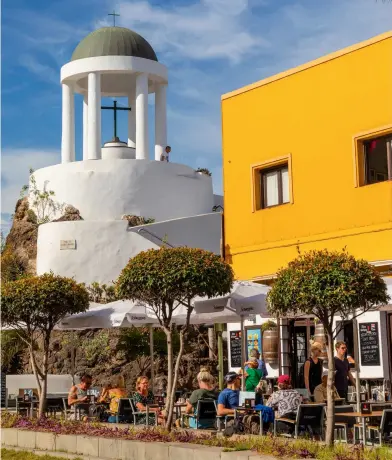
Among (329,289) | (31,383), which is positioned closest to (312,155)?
(329,289)

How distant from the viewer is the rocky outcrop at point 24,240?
128ft

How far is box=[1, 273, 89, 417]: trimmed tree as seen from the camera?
1812cm

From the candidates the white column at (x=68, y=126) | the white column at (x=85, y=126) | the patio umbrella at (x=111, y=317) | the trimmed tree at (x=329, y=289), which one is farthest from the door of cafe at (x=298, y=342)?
the white column at (x=68, y=126)

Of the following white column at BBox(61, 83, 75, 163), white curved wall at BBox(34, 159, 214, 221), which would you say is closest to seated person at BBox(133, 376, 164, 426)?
white curved wall at BBox(34, 159, 214, 221)

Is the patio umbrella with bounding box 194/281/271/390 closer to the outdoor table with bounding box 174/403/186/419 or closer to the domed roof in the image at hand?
the outdoor table with bounding box 174/403/186/419

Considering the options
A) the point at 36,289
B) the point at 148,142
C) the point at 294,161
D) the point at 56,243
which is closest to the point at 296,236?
the point at 294,161

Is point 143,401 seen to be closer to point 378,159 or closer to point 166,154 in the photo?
point 378,159

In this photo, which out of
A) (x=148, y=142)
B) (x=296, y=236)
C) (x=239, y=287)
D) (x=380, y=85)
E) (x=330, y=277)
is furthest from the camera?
(x=148, y=142)

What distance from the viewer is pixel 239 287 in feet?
57.7

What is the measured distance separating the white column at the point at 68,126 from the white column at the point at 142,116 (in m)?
3.09

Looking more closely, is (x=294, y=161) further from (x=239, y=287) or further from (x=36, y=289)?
(x=36, y=289)

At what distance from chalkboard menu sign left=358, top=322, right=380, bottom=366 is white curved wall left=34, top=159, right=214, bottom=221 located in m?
18.8

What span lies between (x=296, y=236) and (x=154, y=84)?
904 inches

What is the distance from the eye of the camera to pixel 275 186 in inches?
864
